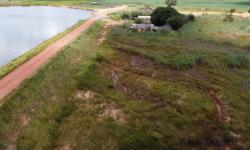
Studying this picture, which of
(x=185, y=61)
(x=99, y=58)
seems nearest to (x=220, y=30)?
(x=185, y=61)

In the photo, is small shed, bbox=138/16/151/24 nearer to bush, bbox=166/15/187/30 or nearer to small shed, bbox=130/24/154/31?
small shed, bbox=130/24/154/31

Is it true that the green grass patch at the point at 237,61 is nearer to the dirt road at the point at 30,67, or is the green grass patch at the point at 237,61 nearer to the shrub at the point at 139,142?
the shrub at the point at 139,142

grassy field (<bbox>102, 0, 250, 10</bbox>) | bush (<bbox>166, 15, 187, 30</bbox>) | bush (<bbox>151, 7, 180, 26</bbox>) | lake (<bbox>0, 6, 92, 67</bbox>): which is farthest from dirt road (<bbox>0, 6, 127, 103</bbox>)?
grassy field (<bbox>102, 0, 250, 10</bbox>)

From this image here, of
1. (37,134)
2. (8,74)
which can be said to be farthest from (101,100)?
(8,74)

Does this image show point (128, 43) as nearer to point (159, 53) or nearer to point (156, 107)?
point (159, 53)

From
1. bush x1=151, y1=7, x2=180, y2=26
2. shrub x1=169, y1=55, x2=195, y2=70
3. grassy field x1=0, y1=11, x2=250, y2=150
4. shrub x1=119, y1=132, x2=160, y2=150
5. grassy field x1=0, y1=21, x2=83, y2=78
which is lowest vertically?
shrub x1=119, y1=132, x2=160, y2=150

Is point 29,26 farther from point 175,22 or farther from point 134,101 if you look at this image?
point 134,101

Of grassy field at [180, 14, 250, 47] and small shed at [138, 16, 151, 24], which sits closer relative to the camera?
grassy field at [180, 14, 250, 47]
